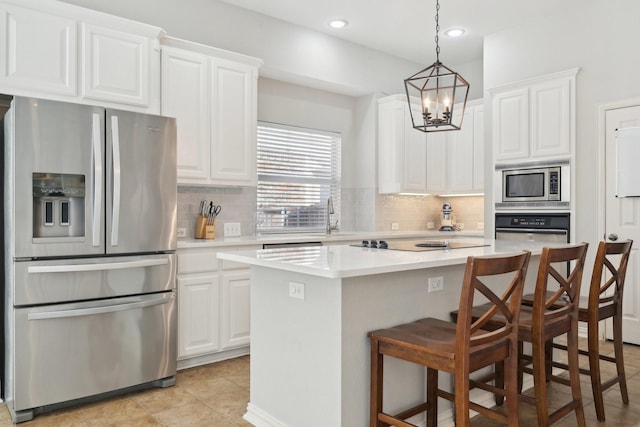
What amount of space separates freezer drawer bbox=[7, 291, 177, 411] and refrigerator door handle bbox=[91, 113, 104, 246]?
443 mm

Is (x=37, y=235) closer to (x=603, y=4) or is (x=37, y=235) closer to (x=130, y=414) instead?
(x=130, y=414)

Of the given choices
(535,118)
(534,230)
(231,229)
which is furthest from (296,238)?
(535,118)

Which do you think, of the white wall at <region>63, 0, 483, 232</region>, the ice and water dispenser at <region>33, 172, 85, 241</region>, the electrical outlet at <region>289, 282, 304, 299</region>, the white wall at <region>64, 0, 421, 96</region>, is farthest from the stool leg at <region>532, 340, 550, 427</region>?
the white wall at <region>64, 0, 421, 96</region>

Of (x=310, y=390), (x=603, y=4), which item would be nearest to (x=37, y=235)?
(x=310, y=390)

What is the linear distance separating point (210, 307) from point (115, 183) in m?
1.20

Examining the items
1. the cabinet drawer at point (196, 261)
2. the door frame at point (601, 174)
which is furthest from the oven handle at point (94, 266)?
the door frame at point (601, 174)

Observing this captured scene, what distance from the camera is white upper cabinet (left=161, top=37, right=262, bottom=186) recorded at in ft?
12.0

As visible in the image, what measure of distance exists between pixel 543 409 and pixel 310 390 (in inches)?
43.8

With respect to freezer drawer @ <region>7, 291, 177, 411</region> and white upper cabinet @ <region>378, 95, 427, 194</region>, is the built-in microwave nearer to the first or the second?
white upper cabinet @ <region>378, 95, 427, 194</region>

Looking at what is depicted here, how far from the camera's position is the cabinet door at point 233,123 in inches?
153

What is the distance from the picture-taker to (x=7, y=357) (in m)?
2.66

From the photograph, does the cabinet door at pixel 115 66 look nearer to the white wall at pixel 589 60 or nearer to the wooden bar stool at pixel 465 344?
the wooden bar stool at pixel 465 344

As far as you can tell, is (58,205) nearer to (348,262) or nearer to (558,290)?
(348,262)

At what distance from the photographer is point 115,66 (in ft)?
10.6
